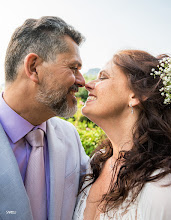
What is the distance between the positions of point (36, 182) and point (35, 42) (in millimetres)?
1501

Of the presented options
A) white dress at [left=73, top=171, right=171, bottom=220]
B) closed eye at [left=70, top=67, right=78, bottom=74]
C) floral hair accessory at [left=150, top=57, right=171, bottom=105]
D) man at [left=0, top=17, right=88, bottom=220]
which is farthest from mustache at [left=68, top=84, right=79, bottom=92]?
white dress at [left=73, top=171, right=171, bottom=220]

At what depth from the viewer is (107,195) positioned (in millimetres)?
2072

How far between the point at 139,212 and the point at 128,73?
136 cm

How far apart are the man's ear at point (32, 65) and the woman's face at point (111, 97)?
0.66 meters

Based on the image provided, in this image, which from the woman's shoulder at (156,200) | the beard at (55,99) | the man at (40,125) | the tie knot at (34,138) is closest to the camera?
the woman's shoulder at (156,200)

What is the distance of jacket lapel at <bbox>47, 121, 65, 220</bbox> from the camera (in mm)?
2010

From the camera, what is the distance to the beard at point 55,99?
7.81 feet

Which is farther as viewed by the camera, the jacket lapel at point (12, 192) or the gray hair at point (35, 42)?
the gray hair at point (35, 42)

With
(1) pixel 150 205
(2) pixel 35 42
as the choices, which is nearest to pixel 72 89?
(2) pixel 35 42

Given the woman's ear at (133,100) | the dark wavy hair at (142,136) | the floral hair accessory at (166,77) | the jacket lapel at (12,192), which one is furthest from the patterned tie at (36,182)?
the floral hair accessory at (166,77)

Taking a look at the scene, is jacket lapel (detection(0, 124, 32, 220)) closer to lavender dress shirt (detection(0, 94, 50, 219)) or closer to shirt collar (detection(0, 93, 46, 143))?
lavender dress shirt (detection(0, 94, 50, 219))

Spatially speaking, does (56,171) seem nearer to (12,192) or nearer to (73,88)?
(12,192)

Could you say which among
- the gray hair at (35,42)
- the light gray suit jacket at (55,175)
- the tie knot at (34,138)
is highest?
the gray hair at (35,42)

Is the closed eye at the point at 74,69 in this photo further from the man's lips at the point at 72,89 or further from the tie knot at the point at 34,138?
the tie knot at the point at 34,138
